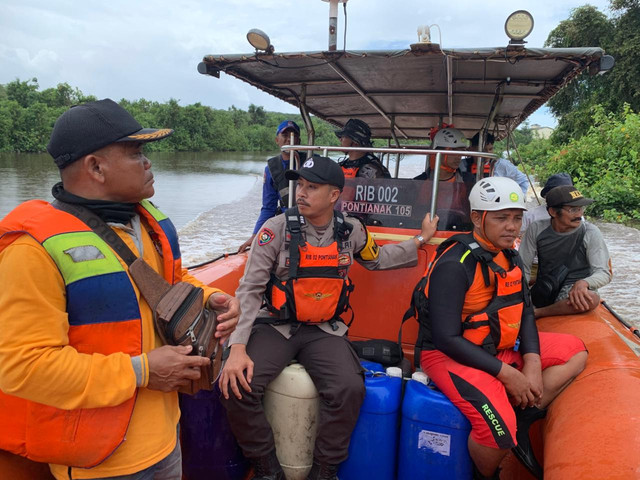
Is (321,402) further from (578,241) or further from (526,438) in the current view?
(578,241)

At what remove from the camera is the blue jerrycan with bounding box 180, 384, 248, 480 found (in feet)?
6.93

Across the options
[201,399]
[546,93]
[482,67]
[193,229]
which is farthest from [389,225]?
[193,229]

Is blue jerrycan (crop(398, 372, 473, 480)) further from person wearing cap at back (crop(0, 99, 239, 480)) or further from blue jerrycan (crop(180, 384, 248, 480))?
person wearing cap at back (crop(0, 99, 239, 480))

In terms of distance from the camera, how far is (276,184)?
3885 mm

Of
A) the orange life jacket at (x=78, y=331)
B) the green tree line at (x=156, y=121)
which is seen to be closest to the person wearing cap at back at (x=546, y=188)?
the orange life jacket at (x=78, y=331)

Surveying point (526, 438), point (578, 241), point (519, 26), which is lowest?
point (526, 438)

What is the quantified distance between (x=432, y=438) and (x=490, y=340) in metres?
0.51

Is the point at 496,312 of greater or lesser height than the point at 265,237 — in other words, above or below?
below

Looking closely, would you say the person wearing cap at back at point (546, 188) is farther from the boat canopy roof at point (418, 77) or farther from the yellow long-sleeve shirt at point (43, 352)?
the yellow long-sleeve shirt at point (43, 352)

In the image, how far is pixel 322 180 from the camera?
2.24 m

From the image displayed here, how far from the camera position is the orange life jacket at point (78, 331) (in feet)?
3.75

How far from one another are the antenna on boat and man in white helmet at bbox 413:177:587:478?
1.19m

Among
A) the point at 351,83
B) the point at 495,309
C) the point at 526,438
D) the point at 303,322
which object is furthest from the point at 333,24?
the point at 526,438

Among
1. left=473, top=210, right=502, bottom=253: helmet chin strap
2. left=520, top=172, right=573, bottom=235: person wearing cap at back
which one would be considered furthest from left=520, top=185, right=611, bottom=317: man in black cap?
left=473, top=210, right=502, bottom=253: helmet chin strap
